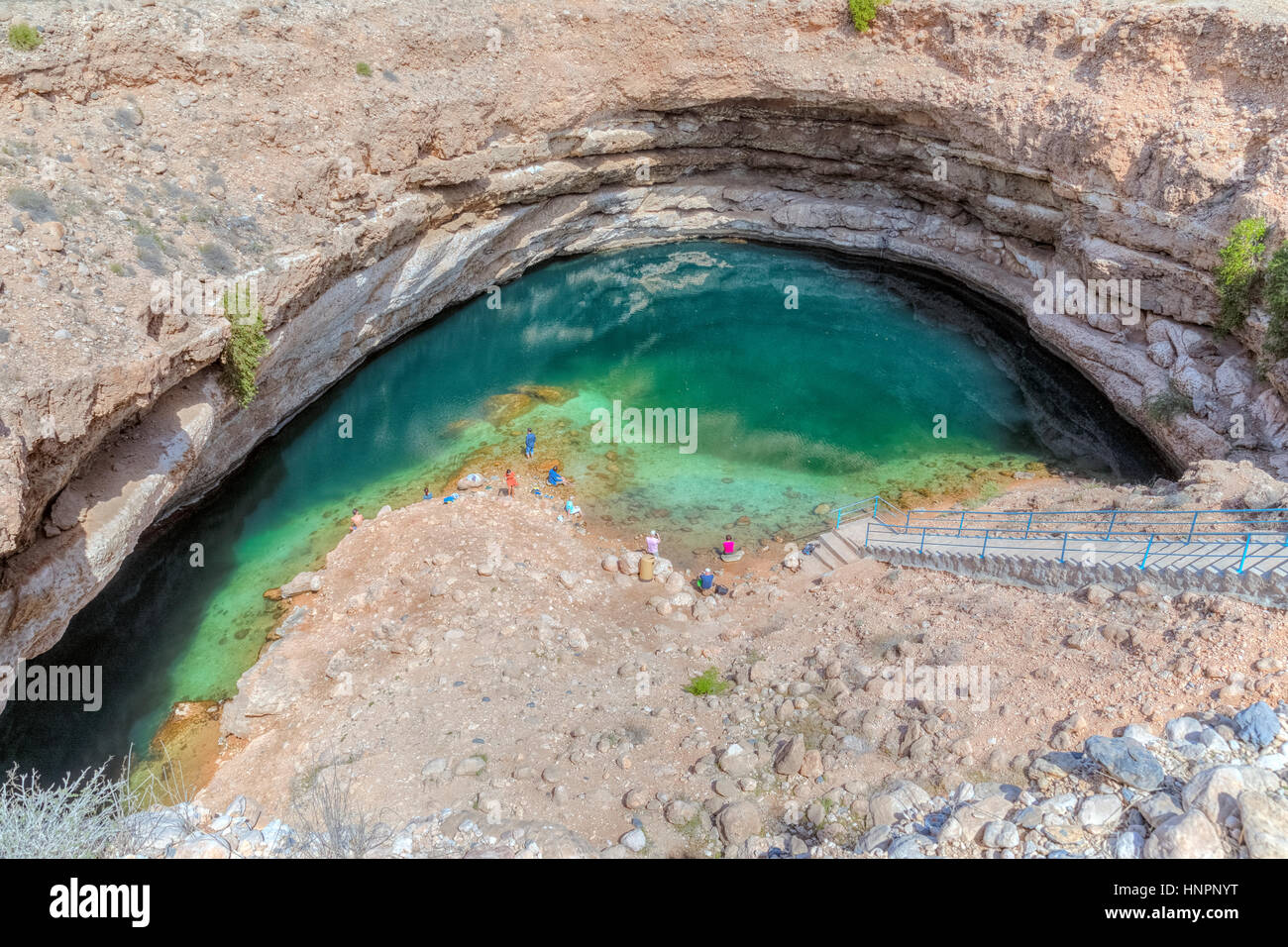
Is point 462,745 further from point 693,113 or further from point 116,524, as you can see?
point 693,113

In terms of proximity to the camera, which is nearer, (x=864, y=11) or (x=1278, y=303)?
(x=1278, y=303)

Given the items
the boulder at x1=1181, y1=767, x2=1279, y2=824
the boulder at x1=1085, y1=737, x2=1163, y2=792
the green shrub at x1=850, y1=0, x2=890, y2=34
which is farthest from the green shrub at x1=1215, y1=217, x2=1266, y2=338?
the boulder at x1=1181, y1=767, x2=1279, y2=824

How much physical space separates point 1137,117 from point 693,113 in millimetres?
16280

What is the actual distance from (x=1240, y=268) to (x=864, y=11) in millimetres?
16030

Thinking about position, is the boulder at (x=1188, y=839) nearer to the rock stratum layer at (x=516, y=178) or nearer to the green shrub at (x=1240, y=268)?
the rock stratum layer at (x=516, y=178)

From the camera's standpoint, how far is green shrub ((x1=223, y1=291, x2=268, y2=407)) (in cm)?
1756

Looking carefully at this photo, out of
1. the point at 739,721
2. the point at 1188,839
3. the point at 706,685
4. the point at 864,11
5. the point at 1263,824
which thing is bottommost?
the point at 1188,839

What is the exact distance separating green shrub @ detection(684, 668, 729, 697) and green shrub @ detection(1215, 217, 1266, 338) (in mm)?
18852

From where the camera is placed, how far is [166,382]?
606 inches

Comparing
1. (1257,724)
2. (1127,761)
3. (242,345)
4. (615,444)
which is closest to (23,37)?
(242,345)

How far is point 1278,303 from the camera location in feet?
67.8

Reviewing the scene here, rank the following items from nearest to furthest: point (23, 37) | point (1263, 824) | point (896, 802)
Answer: point (1263, 824) < point (896, 802) < point (23, 37)

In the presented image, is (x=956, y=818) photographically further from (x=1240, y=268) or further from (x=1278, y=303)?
(x=1240, y=268)

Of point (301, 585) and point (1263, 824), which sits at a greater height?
point (301, 585)
